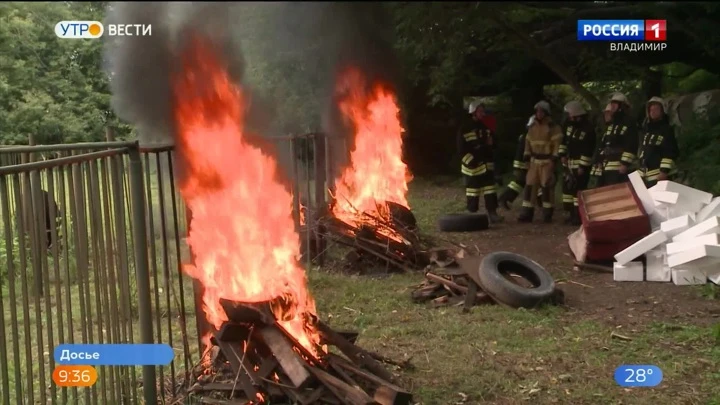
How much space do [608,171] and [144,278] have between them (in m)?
6.66

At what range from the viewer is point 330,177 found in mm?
8742

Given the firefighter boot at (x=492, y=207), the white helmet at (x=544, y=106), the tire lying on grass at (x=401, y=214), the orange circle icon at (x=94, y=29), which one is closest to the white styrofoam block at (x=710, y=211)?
the white helmet at (x=544, y=106)

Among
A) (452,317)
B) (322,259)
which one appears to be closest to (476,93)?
(452,317)

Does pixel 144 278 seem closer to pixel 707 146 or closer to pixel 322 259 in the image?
pixel 322 259

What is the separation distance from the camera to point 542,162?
10.0m

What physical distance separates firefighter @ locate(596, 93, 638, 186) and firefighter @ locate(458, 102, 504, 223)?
162 cm

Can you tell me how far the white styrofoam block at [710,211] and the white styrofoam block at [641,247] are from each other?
50 centimetres

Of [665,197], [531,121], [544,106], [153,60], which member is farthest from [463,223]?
[153,60]

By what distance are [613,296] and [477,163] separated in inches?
156

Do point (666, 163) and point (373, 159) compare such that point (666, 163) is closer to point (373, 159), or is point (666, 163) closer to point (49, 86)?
point (373, 159)

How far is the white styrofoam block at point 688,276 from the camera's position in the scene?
6516 mm

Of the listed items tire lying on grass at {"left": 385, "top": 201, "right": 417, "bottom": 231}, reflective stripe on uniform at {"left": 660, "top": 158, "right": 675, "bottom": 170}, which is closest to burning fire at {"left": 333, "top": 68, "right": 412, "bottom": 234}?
tire lying on grass at {"left": 385, "top": 201, "right": 417, "bottom": 231}

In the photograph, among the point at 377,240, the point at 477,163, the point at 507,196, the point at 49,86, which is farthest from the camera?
the point at 507,196

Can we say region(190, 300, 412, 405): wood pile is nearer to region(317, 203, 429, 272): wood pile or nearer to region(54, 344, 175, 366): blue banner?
region(54, 344, 175, 366): blue banner
